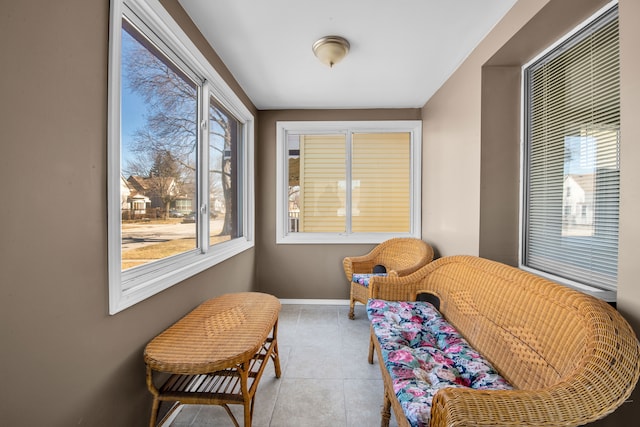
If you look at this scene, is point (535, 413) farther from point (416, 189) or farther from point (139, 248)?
point (416, 189)

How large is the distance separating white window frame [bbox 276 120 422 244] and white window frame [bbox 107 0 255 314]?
0.71 meters

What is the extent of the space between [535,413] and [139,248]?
177cm

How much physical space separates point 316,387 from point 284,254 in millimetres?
1754

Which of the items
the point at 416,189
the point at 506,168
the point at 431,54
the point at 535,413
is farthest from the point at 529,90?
the point at 535,413

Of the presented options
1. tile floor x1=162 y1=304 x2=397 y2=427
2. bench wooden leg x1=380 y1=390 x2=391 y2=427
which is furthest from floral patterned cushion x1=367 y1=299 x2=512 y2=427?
tile floor x1=162 y1=304 x2=397 y2=427

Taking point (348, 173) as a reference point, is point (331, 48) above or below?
above

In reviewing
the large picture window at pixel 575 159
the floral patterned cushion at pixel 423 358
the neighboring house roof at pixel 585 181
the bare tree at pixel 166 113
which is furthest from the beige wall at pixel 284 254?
the neighboring house roof at pixel 585 181

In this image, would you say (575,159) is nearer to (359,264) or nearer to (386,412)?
(386,412)

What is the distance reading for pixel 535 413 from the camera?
78cm

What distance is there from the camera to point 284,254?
3352 millimetres

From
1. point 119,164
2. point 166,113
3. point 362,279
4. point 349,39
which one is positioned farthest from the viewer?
point 362,279

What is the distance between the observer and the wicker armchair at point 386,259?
2.74m

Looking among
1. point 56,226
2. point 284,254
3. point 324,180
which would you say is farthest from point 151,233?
point 324,180

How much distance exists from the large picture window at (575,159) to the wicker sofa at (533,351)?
0.36 m
